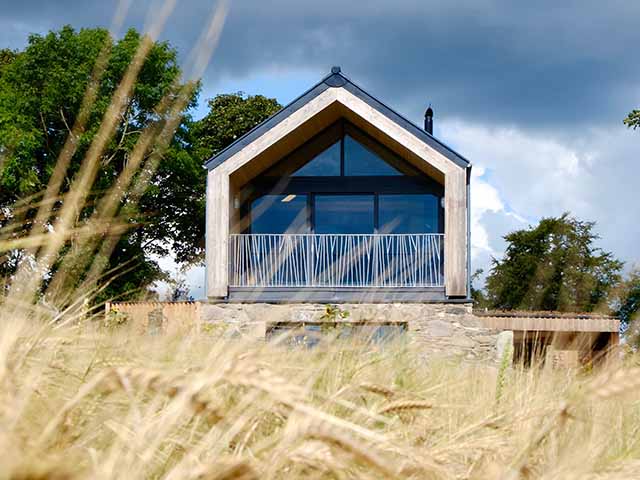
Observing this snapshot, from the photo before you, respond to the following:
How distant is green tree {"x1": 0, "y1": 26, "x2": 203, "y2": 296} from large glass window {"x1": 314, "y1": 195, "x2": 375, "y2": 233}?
7.88 m

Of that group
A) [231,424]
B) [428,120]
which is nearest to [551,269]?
[428,120]

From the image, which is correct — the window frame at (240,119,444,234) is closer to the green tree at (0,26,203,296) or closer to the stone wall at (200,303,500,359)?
the stone wall at (200,303,500,359)

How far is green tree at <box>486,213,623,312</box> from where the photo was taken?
28.0m

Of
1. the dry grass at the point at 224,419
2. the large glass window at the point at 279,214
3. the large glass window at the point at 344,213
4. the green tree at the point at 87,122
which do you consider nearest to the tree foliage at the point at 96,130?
the green tree at the point at 87,122

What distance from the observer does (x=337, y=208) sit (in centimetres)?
1497

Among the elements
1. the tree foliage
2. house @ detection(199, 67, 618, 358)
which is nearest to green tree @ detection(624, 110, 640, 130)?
house @ detection(199, 67, 618, 358)

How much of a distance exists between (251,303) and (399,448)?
11.9 m

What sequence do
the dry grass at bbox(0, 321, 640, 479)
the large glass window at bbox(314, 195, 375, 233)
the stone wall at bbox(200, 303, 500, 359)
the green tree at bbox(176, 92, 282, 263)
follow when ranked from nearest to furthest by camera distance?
the dry grass at bbox(0, 321, 640, 479)
the stone wall at bbox(200, 303, 500, 359)
the large glass window at bbox(314, 195, 375, 233)
the green tree at bbox(176, 92, 282, 263)

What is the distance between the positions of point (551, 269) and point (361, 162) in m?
14.6

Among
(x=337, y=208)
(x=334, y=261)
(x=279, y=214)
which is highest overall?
(x=337, y=208)

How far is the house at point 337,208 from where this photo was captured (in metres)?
13.1

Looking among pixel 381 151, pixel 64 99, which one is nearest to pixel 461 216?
pixel 381 151

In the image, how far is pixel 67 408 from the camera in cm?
141

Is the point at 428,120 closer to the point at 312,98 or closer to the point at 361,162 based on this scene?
the point at 361,162
